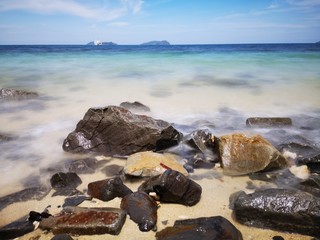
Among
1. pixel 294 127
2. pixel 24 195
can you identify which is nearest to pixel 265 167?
pixel 294 127

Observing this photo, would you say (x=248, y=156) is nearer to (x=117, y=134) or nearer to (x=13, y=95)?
(x=117, y=134)

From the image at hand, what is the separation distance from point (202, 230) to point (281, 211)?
2.52 ft

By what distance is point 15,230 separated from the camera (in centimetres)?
Result: 241

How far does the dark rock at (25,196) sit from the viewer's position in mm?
2965

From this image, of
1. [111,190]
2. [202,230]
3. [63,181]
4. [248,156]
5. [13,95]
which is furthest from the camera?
[13,95]

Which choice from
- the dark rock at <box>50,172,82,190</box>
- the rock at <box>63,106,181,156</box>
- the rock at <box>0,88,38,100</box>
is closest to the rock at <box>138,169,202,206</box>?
the dark rock at <box>50,172,82,190</box>

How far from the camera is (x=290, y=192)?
2.56 meters

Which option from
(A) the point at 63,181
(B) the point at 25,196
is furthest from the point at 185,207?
(B) the point at 25,196

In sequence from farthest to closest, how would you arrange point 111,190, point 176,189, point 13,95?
point 13,95
point 111,190
point 176,189

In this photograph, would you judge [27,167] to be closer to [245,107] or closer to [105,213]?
[105,213]

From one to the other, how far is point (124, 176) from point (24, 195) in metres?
1.15

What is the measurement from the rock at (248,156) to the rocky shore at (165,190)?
1 centimetres

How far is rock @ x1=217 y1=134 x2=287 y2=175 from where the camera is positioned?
349cm

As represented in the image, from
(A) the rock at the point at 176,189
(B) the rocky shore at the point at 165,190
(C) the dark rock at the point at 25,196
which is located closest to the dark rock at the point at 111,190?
(B) the rocky shore at the point at 165,190
